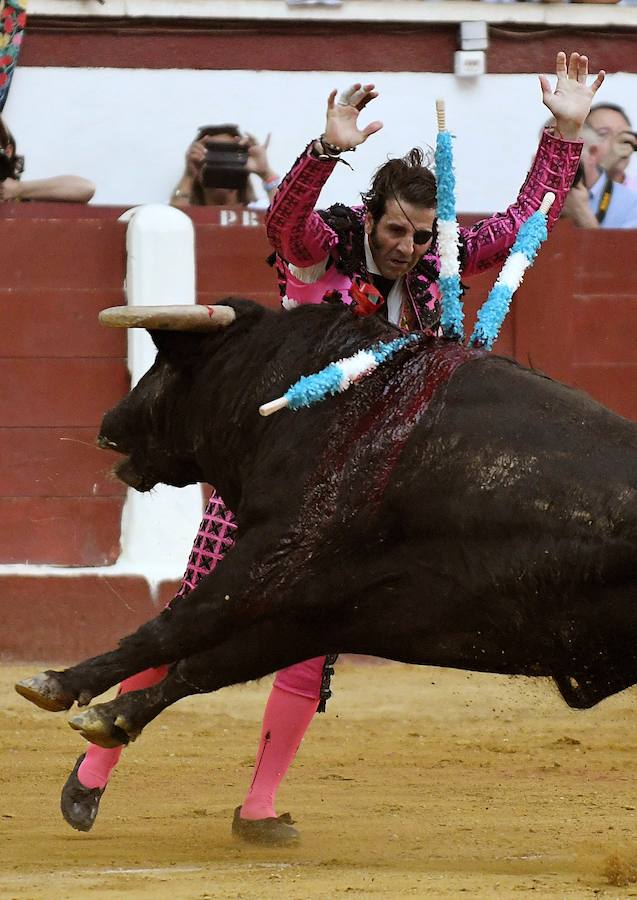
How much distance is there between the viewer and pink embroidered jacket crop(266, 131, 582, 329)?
312 cm

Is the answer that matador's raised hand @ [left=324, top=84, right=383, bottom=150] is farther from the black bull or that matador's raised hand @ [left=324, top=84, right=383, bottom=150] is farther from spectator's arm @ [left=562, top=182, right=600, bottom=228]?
spectator's arm @ [left=562, top=182, right=600, bottom=228]

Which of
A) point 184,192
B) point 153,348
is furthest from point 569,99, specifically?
point 184,192

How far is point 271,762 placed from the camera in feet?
11.3

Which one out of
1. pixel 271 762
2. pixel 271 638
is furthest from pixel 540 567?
pixel 271 762

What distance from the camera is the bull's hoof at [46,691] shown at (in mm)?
2945

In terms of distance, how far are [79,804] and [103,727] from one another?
0.38 meters

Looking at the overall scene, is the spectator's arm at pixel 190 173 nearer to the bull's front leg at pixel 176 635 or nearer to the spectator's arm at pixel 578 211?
the spectator's arm at pixel 578 211

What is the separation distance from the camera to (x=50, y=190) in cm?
596

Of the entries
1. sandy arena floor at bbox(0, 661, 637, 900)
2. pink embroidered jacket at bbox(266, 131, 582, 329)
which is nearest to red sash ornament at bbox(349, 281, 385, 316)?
pink embroidered jacket at bbox(266, 131, 582, 329)

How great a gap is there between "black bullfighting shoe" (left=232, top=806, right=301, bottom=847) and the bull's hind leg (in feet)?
1.60

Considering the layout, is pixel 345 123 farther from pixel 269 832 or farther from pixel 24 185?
pixel 24 185

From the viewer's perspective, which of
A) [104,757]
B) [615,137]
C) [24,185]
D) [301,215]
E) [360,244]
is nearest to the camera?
[301,215]

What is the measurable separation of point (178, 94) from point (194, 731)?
3275mm

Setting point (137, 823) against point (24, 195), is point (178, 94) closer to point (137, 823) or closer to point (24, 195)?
point (24, 195)
